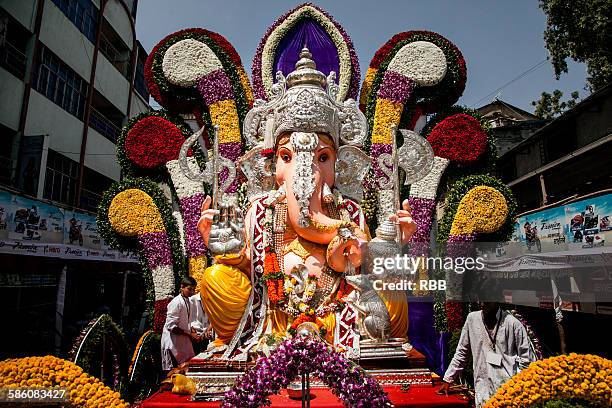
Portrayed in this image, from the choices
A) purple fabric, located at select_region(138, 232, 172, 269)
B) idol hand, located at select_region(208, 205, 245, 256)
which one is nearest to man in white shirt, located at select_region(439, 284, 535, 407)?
idol hand, located at select_region(208, 205, 245, 256)

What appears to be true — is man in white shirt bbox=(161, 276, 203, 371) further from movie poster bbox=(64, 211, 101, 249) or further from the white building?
the white building

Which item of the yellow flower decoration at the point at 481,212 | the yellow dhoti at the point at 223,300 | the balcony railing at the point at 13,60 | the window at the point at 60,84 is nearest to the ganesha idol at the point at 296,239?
the yellow dhoti at the point at 223,300

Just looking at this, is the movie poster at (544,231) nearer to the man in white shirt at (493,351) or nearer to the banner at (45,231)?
the man in white shirt at (493,351)

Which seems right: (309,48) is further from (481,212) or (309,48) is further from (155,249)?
(155,249)

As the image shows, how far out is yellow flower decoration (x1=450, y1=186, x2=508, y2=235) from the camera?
20.7 ft

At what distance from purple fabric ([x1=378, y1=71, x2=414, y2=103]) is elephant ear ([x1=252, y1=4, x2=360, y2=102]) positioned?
47cm

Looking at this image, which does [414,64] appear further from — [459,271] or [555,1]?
[555,1]

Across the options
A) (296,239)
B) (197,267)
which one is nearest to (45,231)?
(197,267)

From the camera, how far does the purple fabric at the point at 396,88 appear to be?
684 cm

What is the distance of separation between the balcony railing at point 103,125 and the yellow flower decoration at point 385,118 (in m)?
11.7

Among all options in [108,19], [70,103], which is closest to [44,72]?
[70,103]

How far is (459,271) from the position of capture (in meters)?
6.36

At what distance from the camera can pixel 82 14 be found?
13.6 metres

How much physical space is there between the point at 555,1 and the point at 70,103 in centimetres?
1409
